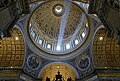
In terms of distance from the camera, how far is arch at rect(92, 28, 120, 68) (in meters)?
23.8

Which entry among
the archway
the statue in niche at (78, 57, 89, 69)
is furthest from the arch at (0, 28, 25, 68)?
the statue in niche at (78, 57, 89, 69)

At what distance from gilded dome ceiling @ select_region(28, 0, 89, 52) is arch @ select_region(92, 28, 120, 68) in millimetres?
2106

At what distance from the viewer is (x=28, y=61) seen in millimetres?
24125

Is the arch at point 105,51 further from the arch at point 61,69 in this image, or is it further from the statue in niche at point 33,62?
the statue in niche at point 33,62

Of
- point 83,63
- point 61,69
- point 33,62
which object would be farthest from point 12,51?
point 83,63

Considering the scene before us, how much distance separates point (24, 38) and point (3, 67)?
3969 millimetres

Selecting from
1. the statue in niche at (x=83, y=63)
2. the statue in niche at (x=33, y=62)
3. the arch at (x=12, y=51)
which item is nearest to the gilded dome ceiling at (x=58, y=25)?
the statue in niche at (x=33, y=62)

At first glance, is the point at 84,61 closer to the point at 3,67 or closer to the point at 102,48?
the point at 102,48

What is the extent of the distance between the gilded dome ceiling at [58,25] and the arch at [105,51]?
2.11 m

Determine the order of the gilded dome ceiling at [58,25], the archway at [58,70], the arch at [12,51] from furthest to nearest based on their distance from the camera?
1. the gilded dome ceiling at [58,25]
2. the archway at [58,70]
3. the arch at [12,51]

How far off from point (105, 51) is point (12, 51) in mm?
10976

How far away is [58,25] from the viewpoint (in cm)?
2947

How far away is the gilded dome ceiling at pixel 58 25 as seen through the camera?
2628cm

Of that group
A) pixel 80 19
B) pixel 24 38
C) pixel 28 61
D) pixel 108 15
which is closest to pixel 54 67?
pixel 28 61
